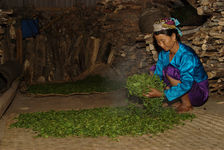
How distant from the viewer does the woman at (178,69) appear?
4059 mm

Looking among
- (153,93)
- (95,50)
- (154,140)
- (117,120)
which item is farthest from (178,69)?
(95,50)

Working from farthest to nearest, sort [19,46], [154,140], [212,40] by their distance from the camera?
[19,46] → [212,40] → [154,140]

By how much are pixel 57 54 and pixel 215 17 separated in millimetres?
6202

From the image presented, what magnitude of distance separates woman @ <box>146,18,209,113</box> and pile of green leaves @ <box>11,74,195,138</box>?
0.70ft

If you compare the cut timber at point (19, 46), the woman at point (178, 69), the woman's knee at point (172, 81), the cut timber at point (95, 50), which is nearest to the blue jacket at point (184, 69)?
the woman at point (178, 69)

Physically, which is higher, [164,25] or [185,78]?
[164,25]

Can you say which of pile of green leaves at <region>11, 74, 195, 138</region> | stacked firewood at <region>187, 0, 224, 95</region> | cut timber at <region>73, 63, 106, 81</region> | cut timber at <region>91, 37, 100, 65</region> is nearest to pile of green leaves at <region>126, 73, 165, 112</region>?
pile of green leaves at <region>11, 74, 195, 138</region>

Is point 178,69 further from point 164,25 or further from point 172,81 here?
point 164,25

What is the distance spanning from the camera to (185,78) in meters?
4.13

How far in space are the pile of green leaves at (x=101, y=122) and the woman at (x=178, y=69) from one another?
1.27 ft

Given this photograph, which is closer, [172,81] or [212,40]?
[172,81]

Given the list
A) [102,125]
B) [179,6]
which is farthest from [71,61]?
[102,125]

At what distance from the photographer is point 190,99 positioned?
4.62m

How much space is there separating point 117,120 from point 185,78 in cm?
121
